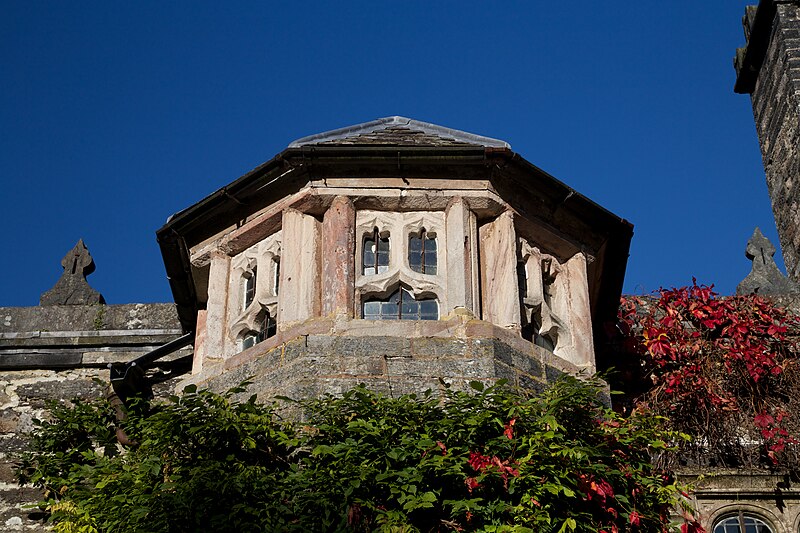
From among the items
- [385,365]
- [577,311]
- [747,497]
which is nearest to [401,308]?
[385,365]

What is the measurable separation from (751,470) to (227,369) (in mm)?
4156

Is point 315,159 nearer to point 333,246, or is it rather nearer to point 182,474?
point 333,246

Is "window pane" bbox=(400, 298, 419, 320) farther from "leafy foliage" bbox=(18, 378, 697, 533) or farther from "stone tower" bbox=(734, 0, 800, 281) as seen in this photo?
"stone tower" bbox=(734, 0, 800, 281)

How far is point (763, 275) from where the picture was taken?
1368 centimetres

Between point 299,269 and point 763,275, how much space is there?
5440mm

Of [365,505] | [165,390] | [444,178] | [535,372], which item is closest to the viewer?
[365,505]

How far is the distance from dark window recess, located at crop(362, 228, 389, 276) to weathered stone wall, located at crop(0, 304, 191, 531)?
92.9 inches

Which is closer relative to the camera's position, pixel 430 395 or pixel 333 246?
pixel 430 395

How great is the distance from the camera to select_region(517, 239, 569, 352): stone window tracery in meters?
10.6

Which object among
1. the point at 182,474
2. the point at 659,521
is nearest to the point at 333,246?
the point at 182,474

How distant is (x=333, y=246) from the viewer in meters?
10.4

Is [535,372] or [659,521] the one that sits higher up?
[535,372]

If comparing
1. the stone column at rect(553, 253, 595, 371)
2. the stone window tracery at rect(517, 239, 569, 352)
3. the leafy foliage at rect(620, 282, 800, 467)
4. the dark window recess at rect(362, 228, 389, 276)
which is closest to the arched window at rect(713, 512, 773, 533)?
the leafy foliage at rect(620, 282, 800, 467)

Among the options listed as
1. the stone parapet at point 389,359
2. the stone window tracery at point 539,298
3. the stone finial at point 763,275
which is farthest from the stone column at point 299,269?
the stone finial at point 763,275
